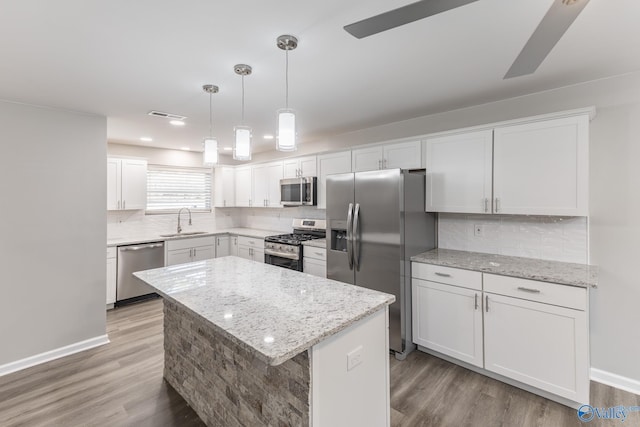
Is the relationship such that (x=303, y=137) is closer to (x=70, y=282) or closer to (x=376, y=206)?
(x=376, y=206)

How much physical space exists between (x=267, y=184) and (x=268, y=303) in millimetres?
3601

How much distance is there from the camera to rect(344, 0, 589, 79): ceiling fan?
102cm

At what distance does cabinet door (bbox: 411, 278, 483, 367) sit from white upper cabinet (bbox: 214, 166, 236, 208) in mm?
4055

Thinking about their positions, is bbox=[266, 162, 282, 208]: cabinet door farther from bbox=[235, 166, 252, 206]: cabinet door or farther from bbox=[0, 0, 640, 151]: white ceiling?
bbox=[0, 0, 640, 151]: white ceiling

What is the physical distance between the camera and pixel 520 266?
2436mm

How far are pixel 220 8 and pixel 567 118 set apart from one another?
2.60 metres

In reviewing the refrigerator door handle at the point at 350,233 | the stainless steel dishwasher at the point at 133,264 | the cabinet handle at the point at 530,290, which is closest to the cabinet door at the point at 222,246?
the stainless steel dishwasher at the point at 133,264

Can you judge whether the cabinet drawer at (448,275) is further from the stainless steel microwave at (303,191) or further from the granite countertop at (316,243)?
the stainless steel microwave at (303,191)

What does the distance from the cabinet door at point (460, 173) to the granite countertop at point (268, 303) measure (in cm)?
161

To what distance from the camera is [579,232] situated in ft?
8.20

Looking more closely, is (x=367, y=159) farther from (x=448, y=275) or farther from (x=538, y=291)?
(x=538, y=291)

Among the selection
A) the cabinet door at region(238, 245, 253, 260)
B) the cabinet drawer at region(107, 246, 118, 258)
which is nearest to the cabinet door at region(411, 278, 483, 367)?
the cabinet door at region(238, 245, 253, 260)

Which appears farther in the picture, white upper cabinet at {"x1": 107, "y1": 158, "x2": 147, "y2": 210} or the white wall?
white upper cabinet at {"x1": 107, "y1": 158, "x2": 147, "y2": 210}

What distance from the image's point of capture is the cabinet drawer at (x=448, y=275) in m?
2.48
